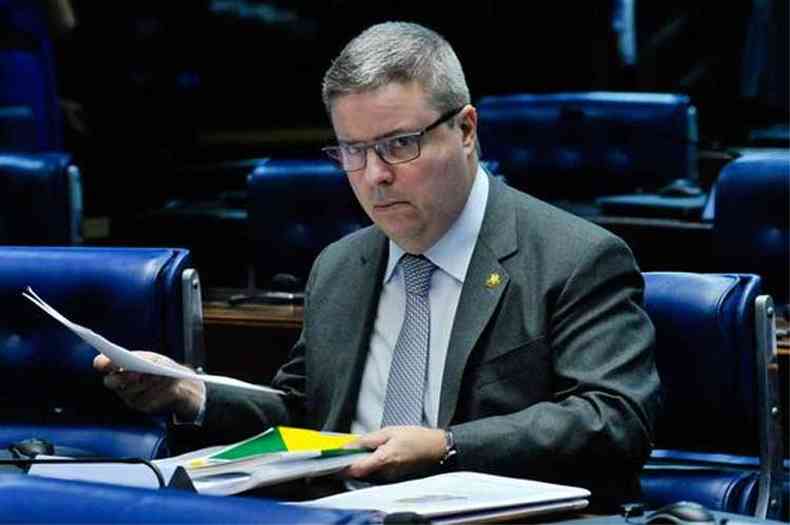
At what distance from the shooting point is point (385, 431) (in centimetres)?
261

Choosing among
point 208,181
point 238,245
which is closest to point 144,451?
point 238,245

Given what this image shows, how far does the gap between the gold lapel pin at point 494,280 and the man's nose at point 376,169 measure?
0.25 metres

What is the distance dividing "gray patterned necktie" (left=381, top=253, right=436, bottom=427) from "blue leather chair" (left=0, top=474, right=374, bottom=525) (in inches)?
49.9

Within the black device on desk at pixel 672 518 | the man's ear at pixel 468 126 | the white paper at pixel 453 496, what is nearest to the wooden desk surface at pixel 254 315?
the man's ear at pixel 468 126

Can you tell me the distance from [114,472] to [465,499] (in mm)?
540

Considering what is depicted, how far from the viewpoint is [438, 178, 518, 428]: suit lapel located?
291cm

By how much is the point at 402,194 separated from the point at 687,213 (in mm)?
3147

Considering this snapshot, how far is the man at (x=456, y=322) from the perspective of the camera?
2795mm

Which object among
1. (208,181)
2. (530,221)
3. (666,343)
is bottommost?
(208,181)

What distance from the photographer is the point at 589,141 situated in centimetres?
676

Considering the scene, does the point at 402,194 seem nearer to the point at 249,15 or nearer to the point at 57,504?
the point at 57,504

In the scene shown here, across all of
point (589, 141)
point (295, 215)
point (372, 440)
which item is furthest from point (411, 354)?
point (589, 141)

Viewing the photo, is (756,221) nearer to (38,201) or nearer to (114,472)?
(38,201)

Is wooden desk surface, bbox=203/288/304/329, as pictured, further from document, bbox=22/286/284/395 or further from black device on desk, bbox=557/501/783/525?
black device on desk, bbox=557/501/783/525
